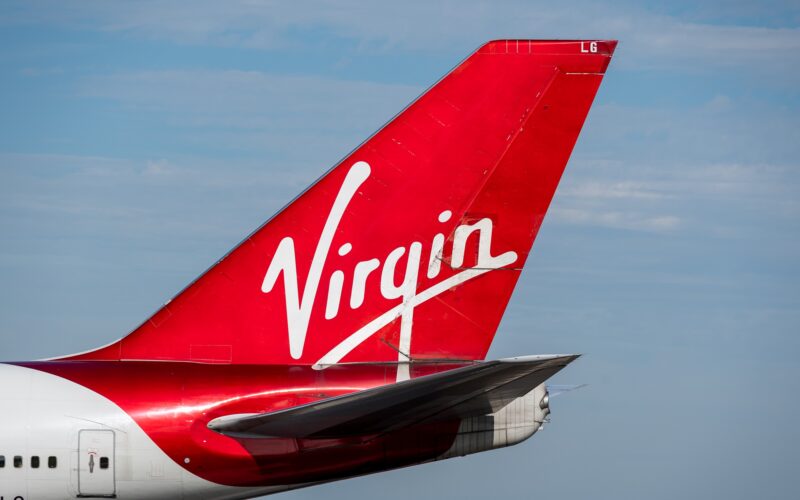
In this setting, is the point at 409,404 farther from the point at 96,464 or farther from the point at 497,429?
the point at 96,464

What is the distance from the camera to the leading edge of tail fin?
1641 cm

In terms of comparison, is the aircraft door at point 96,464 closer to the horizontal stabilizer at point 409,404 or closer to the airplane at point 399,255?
the airplane at point 399,255

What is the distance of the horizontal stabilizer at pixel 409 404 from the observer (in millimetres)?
12648

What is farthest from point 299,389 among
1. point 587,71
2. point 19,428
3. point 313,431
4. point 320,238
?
point 587,71

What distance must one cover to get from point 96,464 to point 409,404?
4.64 metres

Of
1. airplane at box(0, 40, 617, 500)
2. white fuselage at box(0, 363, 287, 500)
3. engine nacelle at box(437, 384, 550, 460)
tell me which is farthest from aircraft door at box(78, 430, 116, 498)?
engine nacelle at box(437, 384, 550, 460)

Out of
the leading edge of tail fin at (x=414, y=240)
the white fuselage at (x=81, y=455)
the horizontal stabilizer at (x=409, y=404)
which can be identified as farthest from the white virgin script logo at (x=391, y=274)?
the white fuselage at (x=81, y=455)

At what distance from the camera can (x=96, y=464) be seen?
49.9ft

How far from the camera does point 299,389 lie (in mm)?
15758

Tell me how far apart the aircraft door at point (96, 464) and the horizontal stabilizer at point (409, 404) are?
4.99 feet

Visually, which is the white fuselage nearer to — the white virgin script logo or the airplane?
the airplane

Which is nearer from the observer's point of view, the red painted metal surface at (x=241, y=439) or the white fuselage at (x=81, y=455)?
the white fuselage at (x=81, y=455)

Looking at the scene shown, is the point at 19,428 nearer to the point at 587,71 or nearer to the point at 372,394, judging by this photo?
the point at 372,394

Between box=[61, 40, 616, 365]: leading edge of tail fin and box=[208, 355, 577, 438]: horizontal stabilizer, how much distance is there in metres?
1.56
